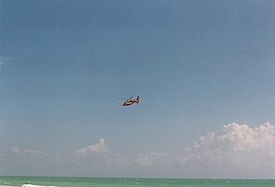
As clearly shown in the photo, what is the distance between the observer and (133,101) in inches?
1538
